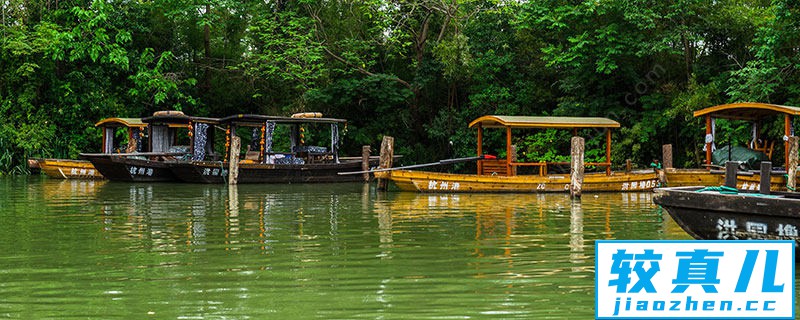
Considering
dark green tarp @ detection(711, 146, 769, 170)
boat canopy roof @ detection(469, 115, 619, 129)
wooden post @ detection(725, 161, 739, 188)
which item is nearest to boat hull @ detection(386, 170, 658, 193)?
boat canopy roof @ detection(469, 115, 619, 129)

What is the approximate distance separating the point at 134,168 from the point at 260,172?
12.1 ft

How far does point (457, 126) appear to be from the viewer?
96.9 ft

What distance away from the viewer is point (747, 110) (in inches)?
715

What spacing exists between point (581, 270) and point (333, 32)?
78.8 ft

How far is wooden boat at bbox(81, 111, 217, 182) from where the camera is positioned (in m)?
24.2

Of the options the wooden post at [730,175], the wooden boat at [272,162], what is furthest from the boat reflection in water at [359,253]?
the wooden boat at [272,162]

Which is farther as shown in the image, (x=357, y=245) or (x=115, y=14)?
(x=115, y=14)

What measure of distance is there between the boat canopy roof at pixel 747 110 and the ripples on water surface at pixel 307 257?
2.75 metres

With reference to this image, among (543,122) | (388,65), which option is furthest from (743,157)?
(388,65)

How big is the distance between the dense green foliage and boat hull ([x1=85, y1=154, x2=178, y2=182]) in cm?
509

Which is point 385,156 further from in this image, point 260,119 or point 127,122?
point 127,122

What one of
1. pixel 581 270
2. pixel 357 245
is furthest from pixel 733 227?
pixel 357 245

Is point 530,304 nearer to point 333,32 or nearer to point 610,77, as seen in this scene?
point 610,77

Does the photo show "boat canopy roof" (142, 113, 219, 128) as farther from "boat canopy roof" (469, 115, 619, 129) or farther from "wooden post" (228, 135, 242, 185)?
"boat canopy roof" (469, 115, 619, 129)
